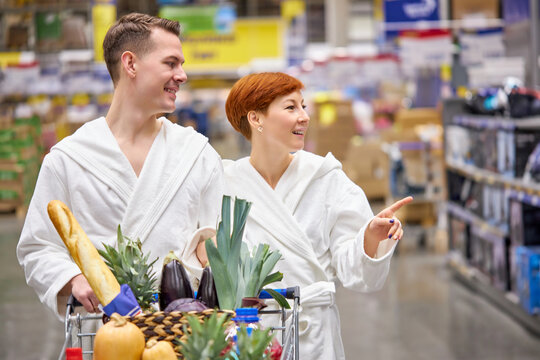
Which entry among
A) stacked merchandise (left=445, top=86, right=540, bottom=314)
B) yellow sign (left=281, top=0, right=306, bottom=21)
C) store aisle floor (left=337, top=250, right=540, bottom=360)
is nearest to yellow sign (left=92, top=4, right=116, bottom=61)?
yellow sign (left=281, top=0, right=306, bottom=21)

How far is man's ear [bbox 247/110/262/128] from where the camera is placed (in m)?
2.71

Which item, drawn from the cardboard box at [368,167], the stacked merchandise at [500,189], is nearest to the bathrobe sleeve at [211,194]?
the stacked merchandise at [500,189]

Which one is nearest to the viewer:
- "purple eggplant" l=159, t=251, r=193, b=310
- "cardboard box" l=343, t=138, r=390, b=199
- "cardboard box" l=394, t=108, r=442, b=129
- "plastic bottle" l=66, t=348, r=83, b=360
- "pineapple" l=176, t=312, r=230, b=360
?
"pineapple" l=176, t=312, r=230, b=360

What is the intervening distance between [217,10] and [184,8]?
66cm

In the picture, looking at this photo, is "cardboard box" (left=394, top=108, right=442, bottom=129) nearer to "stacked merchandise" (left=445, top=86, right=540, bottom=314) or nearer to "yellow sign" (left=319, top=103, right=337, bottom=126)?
"yellow sign" (left=319, top=103, right=337, bottom=126)

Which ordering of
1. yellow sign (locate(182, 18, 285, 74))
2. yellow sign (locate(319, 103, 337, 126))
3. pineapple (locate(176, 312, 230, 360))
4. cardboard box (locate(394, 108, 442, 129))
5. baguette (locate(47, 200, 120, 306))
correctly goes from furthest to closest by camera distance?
yellow sign (locate(182, 18, 285, 74)) < yellow sign (locate(319, 103, 337, 126)) < cardboard box (locate(394, 108, 442, 129)) < baguette (locate(47, 200, 120, 306)) < pineapple (locate(176, 312, 230, 360))

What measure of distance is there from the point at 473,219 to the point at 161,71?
6050 mm

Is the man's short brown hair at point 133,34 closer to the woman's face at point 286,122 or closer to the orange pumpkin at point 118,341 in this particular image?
the woman's face at point 286,122

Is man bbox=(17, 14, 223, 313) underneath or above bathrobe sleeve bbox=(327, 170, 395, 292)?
above

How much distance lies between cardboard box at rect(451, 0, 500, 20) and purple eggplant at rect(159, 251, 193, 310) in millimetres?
10944

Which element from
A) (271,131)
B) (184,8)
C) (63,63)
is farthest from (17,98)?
(271,131)

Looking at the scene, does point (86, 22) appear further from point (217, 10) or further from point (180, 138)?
point (180, 138)

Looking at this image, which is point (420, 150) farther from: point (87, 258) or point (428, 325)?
point (87, 258)

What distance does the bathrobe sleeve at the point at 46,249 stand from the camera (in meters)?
2.26
